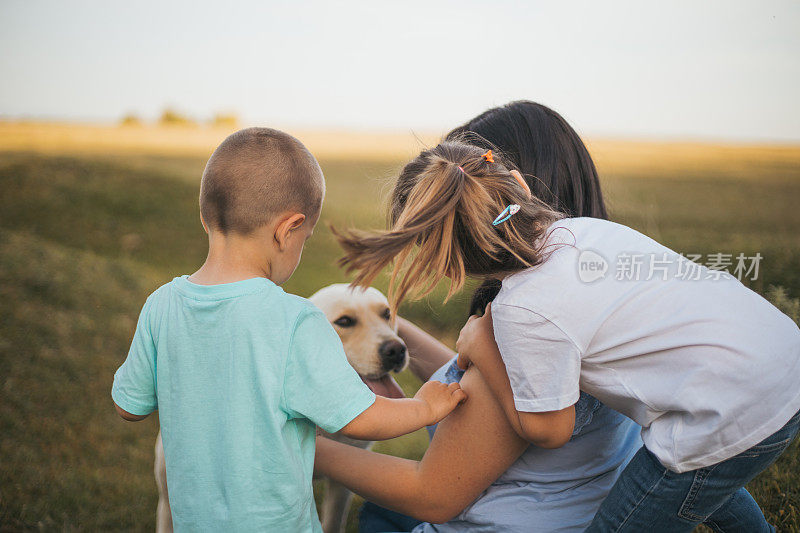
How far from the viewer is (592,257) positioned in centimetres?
144

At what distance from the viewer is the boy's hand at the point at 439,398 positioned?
1.50 meters

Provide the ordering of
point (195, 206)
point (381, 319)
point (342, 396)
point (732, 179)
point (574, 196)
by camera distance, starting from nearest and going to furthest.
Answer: point (342, 396), point (574, 196), point (381, 319), point (732, 179), point (195, 206)

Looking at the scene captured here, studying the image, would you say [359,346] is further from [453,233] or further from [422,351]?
[453,233]

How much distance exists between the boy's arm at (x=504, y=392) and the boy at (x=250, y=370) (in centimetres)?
11

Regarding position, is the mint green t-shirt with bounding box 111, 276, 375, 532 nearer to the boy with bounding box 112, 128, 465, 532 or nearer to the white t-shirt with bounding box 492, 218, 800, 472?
the boy with bounding box 112, 128, 465, 532

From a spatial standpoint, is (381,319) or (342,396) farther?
(381,319)

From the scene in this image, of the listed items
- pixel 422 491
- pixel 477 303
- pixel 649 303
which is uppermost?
pixel 649 303

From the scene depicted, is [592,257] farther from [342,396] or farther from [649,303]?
[342,396]

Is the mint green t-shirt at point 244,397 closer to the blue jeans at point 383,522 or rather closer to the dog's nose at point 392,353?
the blue jeans at point 383,522

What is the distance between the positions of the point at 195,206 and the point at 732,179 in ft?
20.6

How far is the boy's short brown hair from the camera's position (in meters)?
1.46

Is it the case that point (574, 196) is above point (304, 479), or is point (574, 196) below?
above

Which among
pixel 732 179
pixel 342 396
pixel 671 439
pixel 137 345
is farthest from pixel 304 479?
pixel 732 179

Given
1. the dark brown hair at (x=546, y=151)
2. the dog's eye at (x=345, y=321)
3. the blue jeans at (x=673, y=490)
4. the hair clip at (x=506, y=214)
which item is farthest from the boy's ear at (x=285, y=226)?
the blue jeans at (x=673, y=490)
